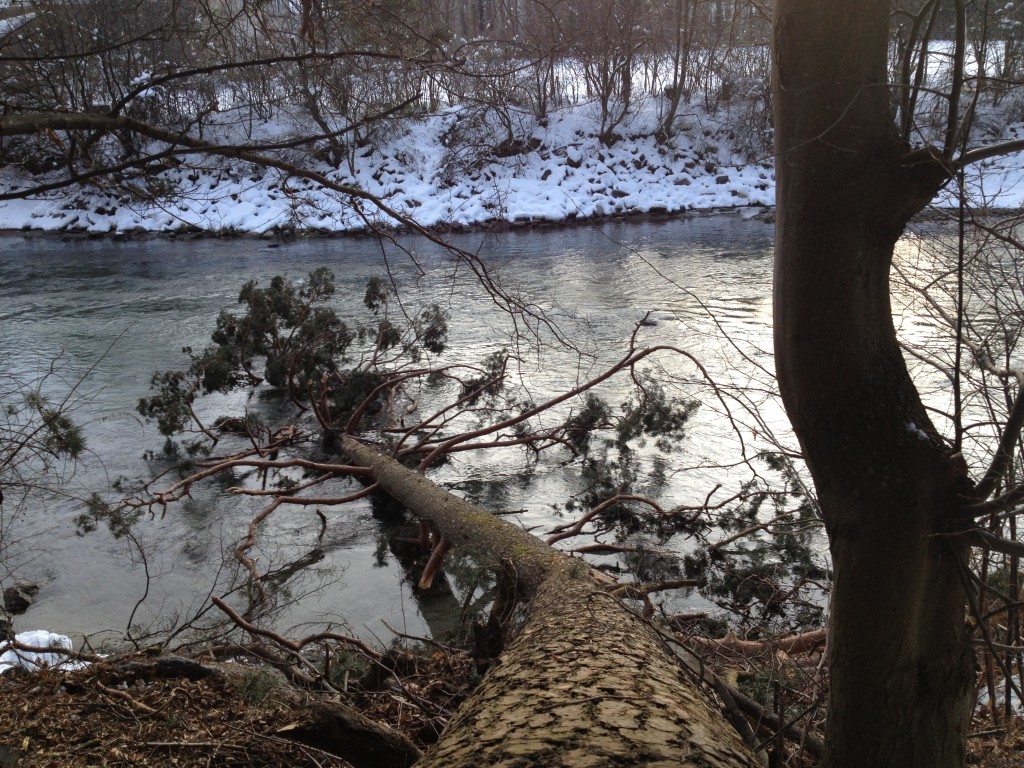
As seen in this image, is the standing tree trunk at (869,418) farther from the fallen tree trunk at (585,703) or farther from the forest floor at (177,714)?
the forest floor at (177,714)

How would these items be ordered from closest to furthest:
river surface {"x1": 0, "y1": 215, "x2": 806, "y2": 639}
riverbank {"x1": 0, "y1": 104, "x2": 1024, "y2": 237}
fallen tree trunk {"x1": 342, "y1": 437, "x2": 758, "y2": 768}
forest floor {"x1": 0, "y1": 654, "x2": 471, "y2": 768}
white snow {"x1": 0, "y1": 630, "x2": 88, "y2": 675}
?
1. fallen tree trunk {"x1": 342, "y1": 437, "x2": 758, "y2": 768}
2. forest floor {"x1": 0, "y1": 654, "x2": 471, "y2": 768}
3. white snow {"x1": 0, "y1": 630, "x2": 88, "y2": 675}
4. river surface {"x1": 0, "y1": 215, "x2": 806, "y2": 639}
5. riverbank {"x1": 0, "y1": 104, "x2": 1024, "y2": 237}

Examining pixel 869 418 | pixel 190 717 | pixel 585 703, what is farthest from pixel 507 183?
pixel 585 703

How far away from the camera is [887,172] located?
2.42 m

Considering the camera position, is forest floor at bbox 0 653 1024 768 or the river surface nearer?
forest floor at bbox 0 653 1024 768

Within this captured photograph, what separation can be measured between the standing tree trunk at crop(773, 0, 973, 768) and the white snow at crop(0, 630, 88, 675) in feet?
10.8

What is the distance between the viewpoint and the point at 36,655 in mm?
4102

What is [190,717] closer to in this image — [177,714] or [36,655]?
[177,714]

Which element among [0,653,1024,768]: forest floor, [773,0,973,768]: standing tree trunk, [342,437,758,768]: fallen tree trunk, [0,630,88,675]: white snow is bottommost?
[0,630,88,675]: white snow

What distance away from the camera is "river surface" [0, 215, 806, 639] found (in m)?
5.38

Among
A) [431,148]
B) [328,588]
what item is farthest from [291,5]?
[431,148]

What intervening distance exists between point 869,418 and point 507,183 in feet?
69.0

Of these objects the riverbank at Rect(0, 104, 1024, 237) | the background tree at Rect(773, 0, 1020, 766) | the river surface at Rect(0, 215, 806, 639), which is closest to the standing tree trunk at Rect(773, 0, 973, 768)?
the background tree at Rect(773, 0, 1020, 766)

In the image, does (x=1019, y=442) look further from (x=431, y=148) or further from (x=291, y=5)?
(x=431, y=148)

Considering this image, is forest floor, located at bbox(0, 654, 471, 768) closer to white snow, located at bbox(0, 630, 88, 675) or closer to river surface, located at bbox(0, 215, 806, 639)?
white snow, located at bbox(0, 630, 88, 675)
